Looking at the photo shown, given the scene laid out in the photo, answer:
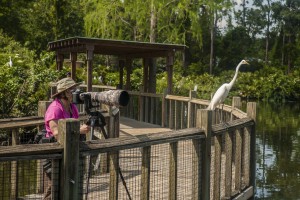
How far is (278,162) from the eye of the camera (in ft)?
44.1

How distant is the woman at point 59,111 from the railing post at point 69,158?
1.96ft

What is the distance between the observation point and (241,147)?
25.5ft

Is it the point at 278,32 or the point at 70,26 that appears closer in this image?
the point at 70,26

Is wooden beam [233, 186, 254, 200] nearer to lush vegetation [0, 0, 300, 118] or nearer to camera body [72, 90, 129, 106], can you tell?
camera body [72, 90, 129, 106]

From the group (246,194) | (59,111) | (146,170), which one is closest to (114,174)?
(146,170)

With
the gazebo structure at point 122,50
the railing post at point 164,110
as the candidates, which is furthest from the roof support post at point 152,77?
the railing post at point 164,110

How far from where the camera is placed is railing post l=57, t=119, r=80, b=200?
3.81 m

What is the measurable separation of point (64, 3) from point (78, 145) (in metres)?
34.1

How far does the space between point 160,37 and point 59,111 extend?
20.1m

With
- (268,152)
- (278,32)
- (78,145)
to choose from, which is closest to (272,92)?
(278,32)

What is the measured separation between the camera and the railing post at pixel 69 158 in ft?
12.5

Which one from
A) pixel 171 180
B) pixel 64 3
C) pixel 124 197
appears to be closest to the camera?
pixel 171 180

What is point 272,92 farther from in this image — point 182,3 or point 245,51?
point 182,3

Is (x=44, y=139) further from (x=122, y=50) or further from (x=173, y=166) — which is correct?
(x=122, y=50)
